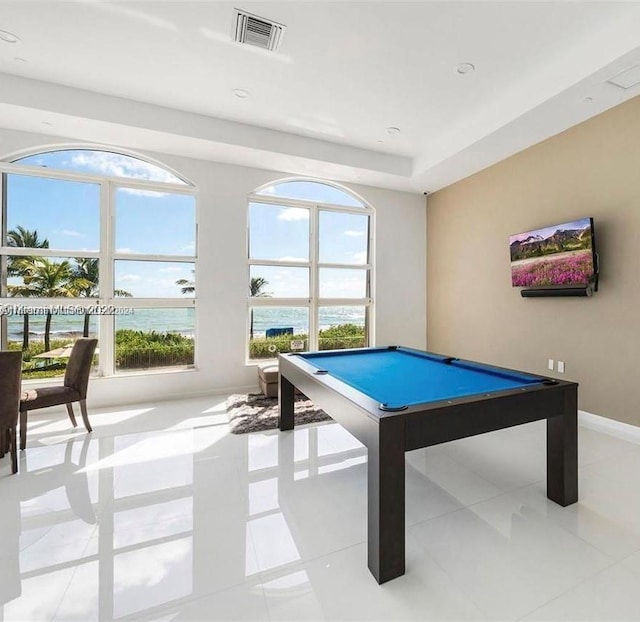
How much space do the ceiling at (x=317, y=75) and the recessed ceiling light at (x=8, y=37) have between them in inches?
1.9

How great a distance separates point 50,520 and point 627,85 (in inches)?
205

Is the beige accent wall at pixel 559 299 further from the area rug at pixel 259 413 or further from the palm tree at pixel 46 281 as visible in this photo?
the palm tree at pixel 46 281

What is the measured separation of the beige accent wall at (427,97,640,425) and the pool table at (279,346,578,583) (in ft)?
5.74

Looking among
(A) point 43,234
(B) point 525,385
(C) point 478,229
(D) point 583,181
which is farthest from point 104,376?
(D) point 583,181

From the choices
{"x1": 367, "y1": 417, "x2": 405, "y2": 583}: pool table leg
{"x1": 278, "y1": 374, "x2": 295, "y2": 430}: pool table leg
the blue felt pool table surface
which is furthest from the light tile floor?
the blue felt pool table surface

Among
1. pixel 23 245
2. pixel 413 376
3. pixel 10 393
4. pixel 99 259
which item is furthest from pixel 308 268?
pixel 10 393

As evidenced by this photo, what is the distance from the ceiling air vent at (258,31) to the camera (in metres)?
2.51

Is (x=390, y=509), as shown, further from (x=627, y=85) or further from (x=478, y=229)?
(x=478, y=229)

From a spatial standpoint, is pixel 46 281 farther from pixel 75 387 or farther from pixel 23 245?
pixel 75 387

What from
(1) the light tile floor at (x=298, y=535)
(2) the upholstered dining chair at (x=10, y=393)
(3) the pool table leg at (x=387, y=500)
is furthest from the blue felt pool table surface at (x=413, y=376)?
(2) the upholstered dining chair at (x=10, y=393)

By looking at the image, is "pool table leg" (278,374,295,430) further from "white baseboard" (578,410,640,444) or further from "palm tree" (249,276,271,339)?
"white baseboard" (578,410,640,444)

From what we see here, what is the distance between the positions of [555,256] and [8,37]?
17.4ft

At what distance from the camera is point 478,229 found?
4.73 meters

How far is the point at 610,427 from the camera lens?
3.21 meters
